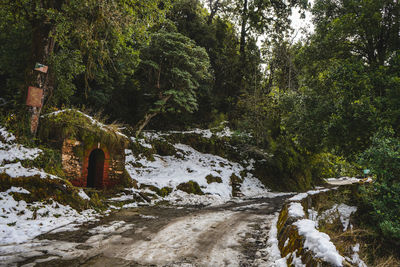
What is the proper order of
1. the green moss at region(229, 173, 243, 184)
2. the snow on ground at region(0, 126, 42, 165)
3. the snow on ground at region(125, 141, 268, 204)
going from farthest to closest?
the green moss at region(229, 173, 243, 184)
the snow on ground at region(125, 141, 268, 204)
the snow on ground at region(0, 126, 42, 165)

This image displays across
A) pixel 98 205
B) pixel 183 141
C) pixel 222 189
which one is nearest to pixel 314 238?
pixel 98 205

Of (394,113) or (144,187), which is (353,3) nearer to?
(394,113)

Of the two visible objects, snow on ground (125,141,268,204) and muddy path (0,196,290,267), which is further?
snow on ground (125,141,268,204)

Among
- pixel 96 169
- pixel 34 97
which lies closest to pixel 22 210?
pixel 34 97

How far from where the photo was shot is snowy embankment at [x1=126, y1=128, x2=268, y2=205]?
11773 millimetres

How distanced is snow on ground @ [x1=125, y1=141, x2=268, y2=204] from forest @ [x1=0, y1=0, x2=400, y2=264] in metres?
3.10

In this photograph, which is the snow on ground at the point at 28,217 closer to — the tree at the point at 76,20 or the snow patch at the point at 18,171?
the snow patch at the point at 18,171

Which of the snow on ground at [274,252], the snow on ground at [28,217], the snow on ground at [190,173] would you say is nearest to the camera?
the snow on ground at [274,252]

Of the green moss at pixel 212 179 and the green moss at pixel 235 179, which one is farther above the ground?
the green moss at pixel 212 179

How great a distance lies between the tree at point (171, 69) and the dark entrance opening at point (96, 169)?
5.97 m

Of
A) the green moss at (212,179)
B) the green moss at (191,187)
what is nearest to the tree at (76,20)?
the green moss at (191,187)

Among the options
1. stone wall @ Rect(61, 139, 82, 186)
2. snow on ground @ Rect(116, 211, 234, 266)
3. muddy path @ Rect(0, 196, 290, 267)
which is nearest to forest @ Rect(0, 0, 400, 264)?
stone wall @ Rect(61, 139, 82, 186)

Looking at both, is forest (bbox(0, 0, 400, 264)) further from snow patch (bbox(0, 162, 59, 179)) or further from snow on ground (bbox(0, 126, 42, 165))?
snow patch (bbox(0, 162, 59, 179))

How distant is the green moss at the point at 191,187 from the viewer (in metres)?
12.1
